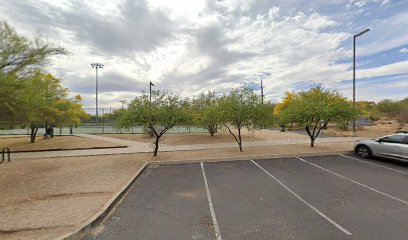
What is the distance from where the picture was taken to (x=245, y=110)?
13.4 metres

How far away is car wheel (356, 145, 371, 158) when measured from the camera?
1195 centimetres

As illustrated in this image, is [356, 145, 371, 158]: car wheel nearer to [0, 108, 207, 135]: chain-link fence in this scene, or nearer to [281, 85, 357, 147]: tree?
[281, 85, 357, 147]: tree

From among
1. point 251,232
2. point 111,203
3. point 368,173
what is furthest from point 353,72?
point 111,203

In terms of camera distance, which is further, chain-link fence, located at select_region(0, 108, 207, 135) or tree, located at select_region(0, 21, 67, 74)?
chain-link fence, located at select_region(0, 108, 207, 135)

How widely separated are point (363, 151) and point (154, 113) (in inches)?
444

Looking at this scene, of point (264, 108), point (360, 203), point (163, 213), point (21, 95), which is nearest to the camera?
point (163, 213)

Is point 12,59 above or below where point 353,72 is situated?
below

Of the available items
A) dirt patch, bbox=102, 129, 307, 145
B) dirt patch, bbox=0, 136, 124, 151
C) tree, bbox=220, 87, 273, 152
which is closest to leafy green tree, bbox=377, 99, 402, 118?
dirt patch, bbox=102, 129, 307, 145

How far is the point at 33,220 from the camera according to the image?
5391mm

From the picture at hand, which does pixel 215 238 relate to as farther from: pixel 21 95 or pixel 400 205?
pixel 21 95

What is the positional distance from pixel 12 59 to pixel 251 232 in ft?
35.4

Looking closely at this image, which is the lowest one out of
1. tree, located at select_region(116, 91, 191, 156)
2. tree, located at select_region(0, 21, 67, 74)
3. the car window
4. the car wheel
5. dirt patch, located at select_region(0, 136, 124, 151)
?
dirt patch, located at select_region(0, 136, 124, 151)

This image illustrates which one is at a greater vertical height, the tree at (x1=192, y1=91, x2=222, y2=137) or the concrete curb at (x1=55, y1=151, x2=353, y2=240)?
the tree at (x1=192, y1=91, x2=222, y2=137)

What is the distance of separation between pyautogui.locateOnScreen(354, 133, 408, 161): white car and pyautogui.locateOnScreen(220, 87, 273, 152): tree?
4999mm
